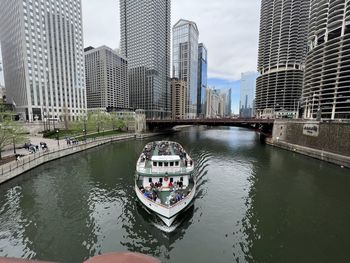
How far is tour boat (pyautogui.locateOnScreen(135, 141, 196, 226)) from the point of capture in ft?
65.2

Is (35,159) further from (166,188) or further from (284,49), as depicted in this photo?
(284,49)

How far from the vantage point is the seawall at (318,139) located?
144ft

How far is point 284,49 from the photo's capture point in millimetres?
153250

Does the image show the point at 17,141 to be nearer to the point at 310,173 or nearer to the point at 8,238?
the point at 8,238

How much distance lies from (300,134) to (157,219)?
191ft

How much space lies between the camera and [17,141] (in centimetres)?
3969

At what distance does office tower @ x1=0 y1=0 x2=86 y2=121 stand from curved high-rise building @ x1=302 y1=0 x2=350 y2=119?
142m

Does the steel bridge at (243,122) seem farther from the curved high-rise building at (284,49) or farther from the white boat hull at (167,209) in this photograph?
the curved high-rise building at (284,49)

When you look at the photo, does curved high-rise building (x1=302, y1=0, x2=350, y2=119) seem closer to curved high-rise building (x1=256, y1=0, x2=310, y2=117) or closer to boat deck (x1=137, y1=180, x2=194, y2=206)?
curved high-rise building (x1=256, y1=0, x2=310, y2=117)

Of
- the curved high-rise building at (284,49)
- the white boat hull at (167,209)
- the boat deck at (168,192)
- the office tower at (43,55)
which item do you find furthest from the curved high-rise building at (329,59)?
the office tower at (43,55)

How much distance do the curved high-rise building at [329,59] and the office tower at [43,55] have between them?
142347 mm

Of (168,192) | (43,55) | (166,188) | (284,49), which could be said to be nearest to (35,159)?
(166,188)

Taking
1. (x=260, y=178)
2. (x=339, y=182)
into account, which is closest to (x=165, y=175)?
(x=260, y=178)

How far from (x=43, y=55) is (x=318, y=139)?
156m
